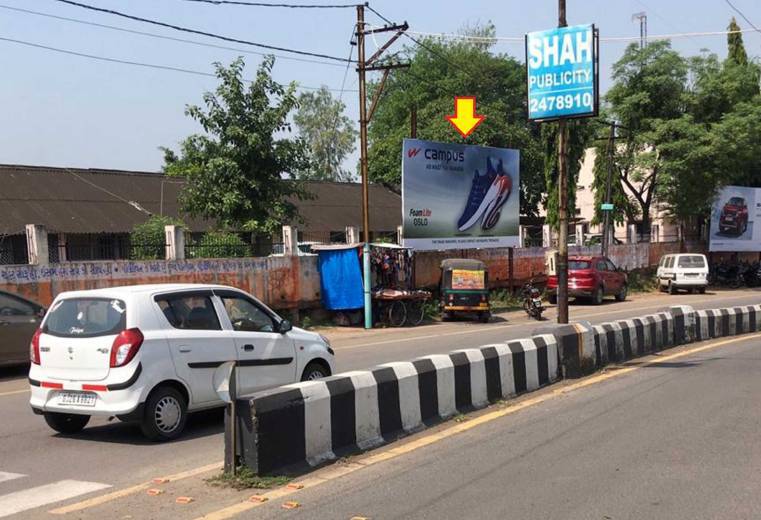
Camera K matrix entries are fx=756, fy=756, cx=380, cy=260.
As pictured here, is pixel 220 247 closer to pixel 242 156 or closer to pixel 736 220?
pixel 242 156

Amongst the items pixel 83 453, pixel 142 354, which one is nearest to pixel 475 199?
pixel 142 354

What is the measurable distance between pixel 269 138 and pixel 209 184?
2.32 metres

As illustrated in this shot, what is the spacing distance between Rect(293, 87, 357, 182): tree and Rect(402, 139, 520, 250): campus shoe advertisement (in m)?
38.9

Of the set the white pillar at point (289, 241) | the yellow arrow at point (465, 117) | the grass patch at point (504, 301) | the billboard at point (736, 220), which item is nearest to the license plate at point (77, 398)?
the white pillar at point (289, 241)

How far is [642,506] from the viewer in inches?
204

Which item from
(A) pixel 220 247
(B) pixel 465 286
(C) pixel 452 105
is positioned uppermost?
(C) pixel 452 105

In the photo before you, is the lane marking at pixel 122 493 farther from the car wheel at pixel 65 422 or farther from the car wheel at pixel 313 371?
the car wheel at pixel 313 371

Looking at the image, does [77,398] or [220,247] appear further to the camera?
[220,247]

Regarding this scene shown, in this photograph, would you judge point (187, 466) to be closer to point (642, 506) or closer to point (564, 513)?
point (564, 513)

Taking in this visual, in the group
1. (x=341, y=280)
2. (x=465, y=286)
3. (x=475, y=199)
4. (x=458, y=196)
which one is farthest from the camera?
(x=475, y=199)

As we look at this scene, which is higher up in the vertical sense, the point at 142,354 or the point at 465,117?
the point at 465,117

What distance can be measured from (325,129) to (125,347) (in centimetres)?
6087

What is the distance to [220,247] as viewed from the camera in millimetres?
20594

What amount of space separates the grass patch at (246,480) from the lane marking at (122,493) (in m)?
0.37
